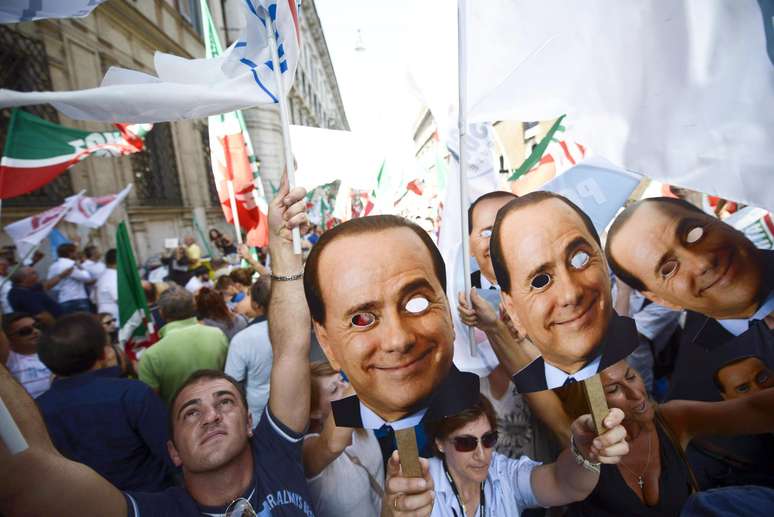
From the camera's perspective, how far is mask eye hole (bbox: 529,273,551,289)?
1.38 metres

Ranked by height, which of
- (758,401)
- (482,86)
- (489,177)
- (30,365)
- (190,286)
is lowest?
(190,286)

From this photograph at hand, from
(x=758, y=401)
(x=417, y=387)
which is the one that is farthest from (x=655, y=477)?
(x=417, y=387)

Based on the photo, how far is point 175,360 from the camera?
2.70 metres

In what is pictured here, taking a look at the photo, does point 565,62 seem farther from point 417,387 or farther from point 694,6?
point 417,387

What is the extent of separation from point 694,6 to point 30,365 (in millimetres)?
4004

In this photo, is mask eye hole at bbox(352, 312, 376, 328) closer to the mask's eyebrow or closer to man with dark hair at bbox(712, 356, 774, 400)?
the mask's eyebrow

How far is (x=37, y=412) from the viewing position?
109cm

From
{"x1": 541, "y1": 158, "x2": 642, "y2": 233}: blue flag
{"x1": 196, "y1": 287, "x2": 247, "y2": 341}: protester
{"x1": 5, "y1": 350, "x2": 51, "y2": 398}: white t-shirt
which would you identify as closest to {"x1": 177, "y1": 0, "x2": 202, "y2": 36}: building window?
{"x1": 196, "y1": 287, "x2": 247, "y2": 341}: protester

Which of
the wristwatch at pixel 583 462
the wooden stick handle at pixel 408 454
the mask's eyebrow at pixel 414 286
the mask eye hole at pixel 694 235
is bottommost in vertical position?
the wristwatch at pixel 583 462

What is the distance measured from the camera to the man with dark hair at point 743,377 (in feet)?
5.15

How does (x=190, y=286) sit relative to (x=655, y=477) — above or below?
below

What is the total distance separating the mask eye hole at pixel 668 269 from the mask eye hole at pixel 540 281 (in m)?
0.54

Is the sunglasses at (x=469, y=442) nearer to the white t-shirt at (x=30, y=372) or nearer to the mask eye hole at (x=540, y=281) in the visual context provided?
the mask eye hole at (x=540, y=281)

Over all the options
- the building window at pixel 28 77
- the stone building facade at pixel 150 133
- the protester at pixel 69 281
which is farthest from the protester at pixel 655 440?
the building window at pixel 28 77
